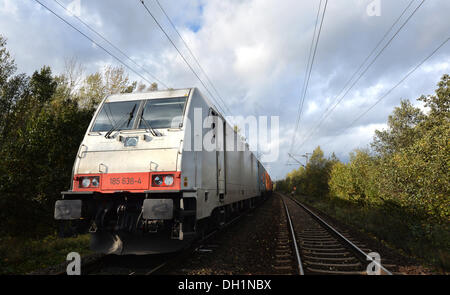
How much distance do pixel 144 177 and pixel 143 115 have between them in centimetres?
158

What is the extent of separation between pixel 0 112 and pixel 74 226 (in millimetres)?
21302

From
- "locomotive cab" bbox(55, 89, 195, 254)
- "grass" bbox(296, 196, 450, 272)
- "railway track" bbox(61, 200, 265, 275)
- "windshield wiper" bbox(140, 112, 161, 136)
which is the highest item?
"windshield wiper" bbox(140, 112, 161, 136)

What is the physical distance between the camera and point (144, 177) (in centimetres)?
493

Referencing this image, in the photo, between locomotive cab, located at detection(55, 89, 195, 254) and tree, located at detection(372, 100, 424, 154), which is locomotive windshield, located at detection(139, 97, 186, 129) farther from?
tree, located at detection(372, 100, 424, 154)

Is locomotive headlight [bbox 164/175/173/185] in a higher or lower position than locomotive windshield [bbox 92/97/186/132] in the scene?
lower

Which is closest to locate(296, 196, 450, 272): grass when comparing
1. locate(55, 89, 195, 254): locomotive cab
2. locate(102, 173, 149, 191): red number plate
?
locate(55, 89, 195, 254): locomotive cab

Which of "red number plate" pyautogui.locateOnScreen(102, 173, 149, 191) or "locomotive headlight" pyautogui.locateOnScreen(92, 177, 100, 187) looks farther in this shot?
"locomotive headlight" pyautogui.locateOnScreen(92, 177, 100, 187)

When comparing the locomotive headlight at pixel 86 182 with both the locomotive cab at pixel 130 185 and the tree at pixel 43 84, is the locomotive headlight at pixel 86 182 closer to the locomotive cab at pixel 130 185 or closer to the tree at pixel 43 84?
the locomotive cab at pixel 130 185

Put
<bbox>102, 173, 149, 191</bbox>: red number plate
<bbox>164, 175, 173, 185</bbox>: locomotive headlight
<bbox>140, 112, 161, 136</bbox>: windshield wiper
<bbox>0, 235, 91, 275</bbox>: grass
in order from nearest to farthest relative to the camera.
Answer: <bbox>164, 175, 173, 185</bbox>: locomotive headlight → <bbox>102, 173, 149, 191</bbox>: red number plate → <bbox>140, 112, 161, 136</bbox>: windshield wiper → <bbox>0, 235, 91, 275</bbox>: grass

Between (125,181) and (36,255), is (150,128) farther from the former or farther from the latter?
(36,255)

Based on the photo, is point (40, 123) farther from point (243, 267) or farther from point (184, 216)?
point (243, 267)

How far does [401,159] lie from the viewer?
1117 centimetres

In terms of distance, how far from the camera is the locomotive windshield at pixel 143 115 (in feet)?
18.3

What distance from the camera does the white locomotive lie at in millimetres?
4727
